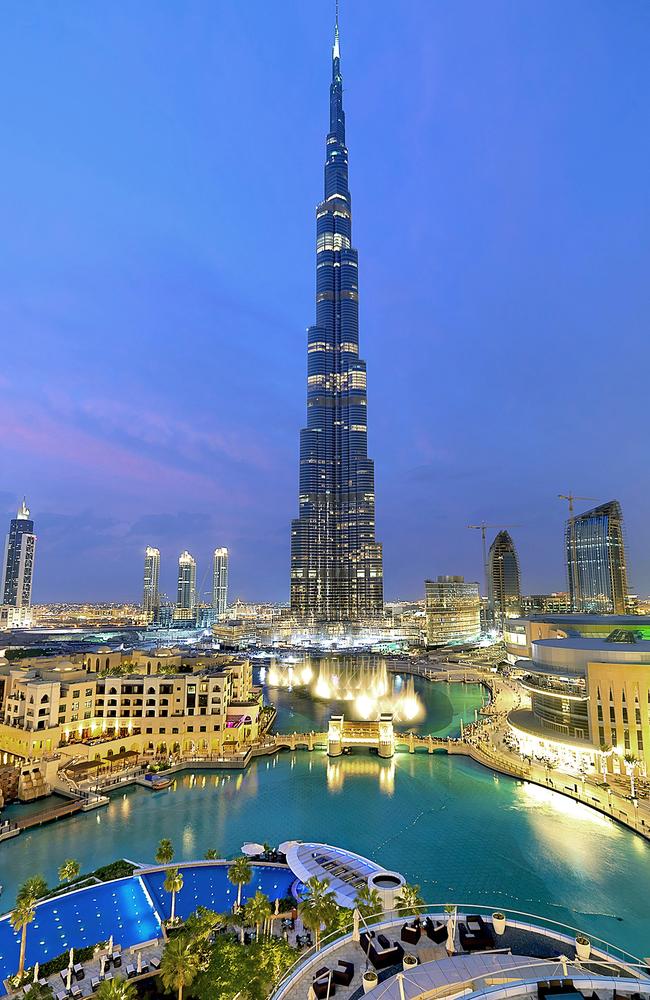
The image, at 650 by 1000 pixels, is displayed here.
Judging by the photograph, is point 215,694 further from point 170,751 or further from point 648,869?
point 648,869

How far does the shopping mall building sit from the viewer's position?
136 ft

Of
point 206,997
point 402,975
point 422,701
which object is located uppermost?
point 402,975

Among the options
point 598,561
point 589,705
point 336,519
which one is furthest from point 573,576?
point 589,705

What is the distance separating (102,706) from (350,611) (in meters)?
136

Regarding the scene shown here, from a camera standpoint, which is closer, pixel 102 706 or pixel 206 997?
pixel 206 997

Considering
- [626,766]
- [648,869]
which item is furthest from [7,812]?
[626,766]

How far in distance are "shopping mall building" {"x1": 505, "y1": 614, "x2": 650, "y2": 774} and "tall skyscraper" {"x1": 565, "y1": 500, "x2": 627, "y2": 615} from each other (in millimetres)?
119342

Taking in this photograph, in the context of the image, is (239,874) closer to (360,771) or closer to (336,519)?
(360,771)

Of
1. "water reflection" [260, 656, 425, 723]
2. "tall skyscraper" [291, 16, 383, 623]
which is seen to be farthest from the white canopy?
"tall skyscraper" [291, 16, 383, 623]

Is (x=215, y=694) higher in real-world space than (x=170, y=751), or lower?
higher

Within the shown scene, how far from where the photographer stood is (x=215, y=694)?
51688 millimetres

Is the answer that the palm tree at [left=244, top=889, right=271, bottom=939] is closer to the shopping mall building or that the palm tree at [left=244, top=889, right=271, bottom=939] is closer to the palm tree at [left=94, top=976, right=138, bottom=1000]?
the palm tree at [left=94, top=976, right=138, bottom=1000]

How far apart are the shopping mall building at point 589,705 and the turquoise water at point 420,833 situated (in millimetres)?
5483

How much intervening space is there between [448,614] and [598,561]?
51.0m
